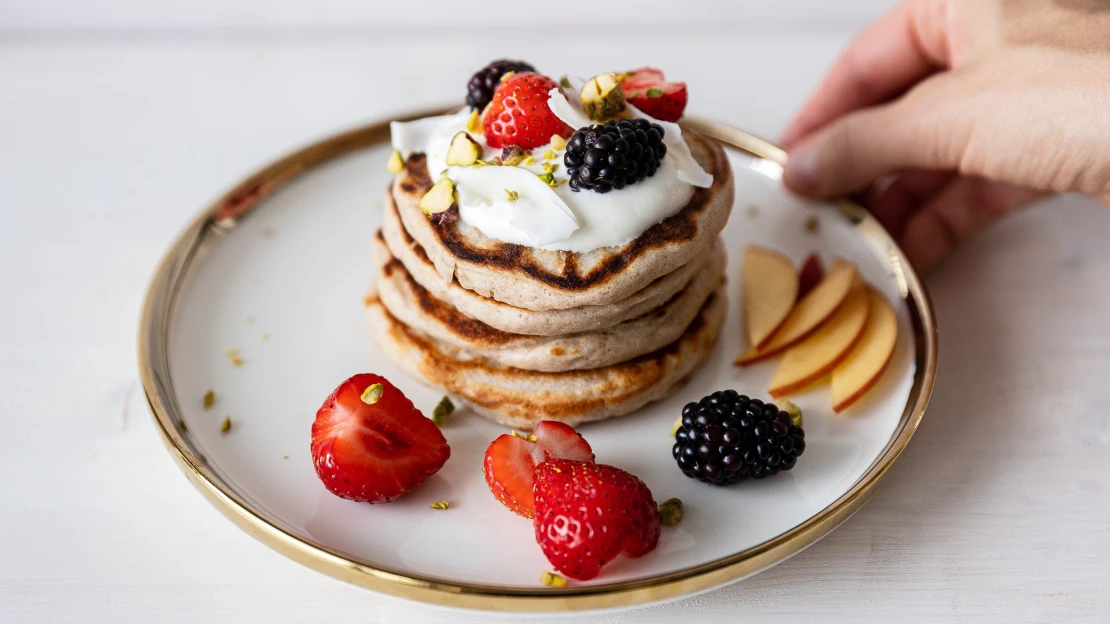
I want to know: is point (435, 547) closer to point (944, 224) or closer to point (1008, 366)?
point (1008, 366)

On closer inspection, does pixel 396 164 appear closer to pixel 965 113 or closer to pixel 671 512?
pixel 671 512

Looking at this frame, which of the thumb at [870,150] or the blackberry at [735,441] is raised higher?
the thumb at [870,150]

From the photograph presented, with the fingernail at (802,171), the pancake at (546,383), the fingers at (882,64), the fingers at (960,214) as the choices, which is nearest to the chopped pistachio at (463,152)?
the pancake at (546,383)

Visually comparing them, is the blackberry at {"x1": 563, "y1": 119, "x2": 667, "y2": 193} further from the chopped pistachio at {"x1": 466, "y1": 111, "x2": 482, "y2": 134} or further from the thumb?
the thumb

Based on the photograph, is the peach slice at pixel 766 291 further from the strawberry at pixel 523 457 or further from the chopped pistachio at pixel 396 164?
the chopped pistachio at pixel 396 164

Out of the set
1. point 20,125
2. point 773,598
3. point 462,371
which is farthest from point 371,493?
point 20,125

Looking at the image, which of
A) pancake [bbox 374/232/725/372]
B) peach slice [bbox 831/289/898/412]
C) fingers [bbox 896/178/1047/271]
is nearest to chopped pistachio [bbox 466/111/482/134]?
pancake [bbox 374/232/725/372]

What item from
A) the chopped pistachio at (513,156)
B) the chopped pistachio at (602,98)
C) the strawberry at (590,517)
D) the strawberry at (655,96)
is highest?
the chopped pistachio at (602,98)
